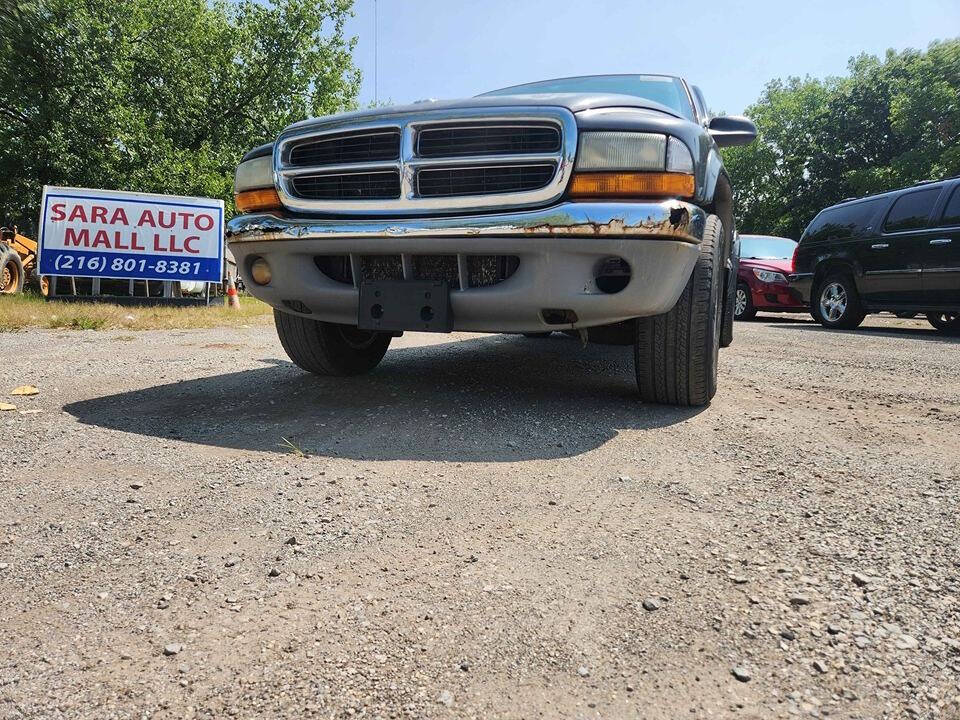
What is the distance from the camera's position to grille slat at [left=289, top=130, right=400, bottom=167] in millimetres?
2852

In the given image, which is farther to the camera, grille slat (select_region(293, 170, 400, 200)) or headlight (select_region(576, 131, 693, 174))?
grille slat (select_region(293, 170, 400, 200))

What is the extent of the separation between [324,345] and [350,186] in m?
0.97

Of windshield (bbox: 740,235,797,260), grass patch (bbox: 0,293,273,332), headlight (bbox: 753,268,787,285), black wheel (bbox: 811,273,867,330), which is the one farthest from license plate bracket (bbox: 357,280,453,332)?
windshield (bbox: 740,235,797,260)

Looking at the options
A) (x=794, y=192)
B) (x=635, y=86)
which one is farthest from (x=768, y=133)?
(x=635, y=86)

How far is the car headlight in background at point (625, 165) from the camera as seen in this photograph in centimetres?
254

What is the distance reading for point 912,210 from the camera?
778cm

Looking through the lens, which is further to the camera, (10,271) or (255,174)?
(10,271)

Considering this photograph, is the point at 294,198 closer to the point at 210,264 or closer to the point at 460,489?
the point at 460,489

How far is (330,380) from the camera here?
3.69m

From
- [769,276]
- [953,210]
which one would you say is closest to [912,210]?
[953,210]

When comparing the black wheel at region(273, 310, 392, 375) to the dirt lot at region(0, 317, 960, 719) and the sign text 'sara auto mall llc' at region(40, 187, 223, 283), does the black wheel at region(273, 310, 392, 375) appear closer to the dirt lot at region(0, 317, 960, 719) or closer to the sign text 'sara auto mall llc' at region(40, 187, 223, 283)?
the dirt lot at region(0, 317, 960, 719)

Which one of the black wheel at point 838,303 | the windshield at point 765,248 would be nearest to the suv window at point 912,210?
the black wheel at point 838,303

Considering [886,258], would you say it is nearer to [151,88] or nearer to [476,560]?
[476,560]

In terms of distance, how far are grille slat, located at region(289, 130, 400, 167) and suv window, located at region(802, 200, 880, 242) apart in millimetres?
7403
